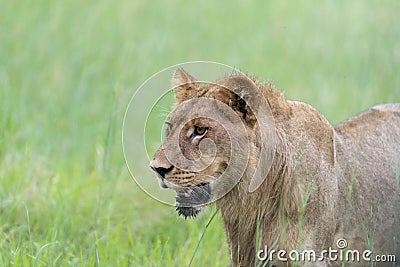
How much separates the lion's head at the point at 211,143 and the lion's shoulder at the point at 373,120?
70 centimetres

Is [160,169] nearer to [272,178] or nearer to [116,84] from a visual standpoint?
[272,178]

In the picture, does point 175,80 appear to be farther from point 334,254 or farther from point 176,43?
point 176,43

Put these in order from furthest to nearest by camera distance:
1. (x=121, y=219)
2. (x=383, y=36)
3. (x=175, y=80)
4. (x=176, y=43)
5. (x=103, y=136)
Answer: (x=176, y=43)
(x=383, y=36)
(x=103, y=136)
(x=121, y=219)
(x=175, y=80)

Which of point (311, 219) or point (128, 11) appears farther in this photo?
point (128, 11)

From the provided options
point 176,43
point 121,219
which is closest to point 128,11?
point 176,43

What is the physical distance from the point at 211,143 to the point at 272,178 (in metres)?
0.34

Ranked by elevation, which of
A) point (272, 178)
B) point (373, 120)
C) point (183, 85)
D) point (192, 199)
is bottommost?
point (192, 199)

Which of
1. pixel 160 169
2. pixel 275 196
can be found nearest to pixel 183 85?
pixel 160 169

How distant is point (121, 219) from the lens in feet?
16.2

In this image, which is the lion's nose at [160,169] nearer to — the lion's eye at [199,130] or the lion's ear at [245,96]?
the lion's eye at [199,130]

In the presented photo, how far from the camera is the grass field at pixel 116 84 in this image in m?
4.57

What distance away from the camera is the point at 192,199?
3.46 m

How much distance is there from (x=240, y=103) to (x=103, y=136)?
3192 millimetres

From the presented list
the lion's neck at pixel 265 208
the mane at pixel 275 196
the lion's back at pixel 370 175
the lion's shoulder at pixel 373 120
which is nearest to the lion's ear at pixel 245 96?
the mane at pixel 275 196
